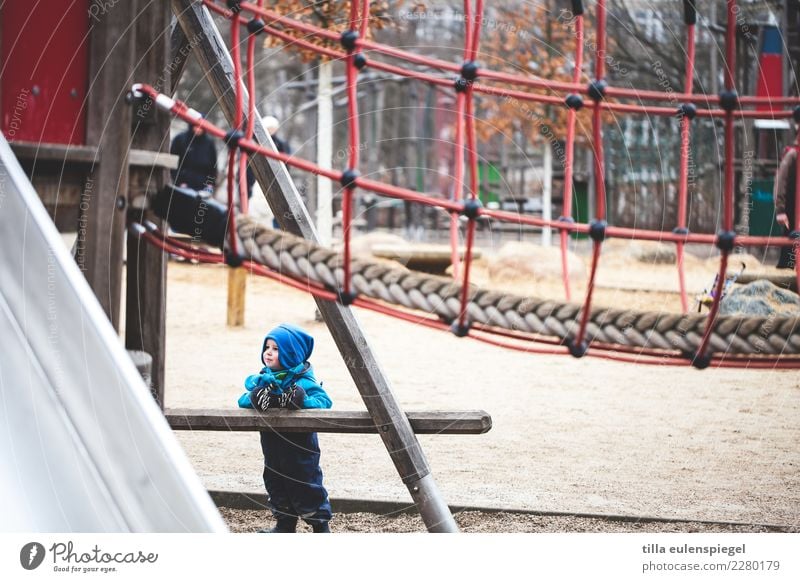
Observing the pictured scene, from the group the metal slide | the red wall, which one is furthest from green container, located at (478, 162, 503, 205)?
the metal slide

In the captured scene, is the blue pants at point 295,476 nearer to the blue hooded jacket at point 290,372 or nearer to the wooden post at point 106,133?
the blue hooded jacket at point 290,372

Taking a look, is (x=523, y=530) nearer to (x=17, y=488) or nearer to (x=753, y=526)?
(x=753, y=526)

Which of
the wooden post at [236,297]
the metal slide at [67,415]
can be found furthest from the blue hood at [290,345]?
the wooden post at [236,297]

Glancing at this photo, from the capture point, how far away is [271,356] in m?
1.94

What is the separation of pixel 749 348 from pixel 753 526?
794mm

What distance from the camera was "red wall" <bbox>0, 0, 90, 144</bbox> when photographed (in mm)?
1707

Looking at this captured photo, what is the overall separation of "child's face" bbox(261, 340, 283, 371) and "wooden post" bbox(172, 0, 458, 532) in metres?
0.12

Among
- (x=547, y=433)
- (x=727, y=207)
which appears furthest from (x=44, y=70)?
(x=547, y=433)

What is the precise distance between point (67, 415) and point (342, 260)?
500 mm

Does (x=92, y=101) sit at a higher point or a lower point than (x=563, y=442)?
higher

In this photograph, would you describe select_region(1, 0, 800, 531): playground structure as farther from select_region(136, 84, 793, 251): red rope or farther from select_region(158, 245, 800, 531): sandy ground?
select_region(158, 245, 800, 531): sandy ground
